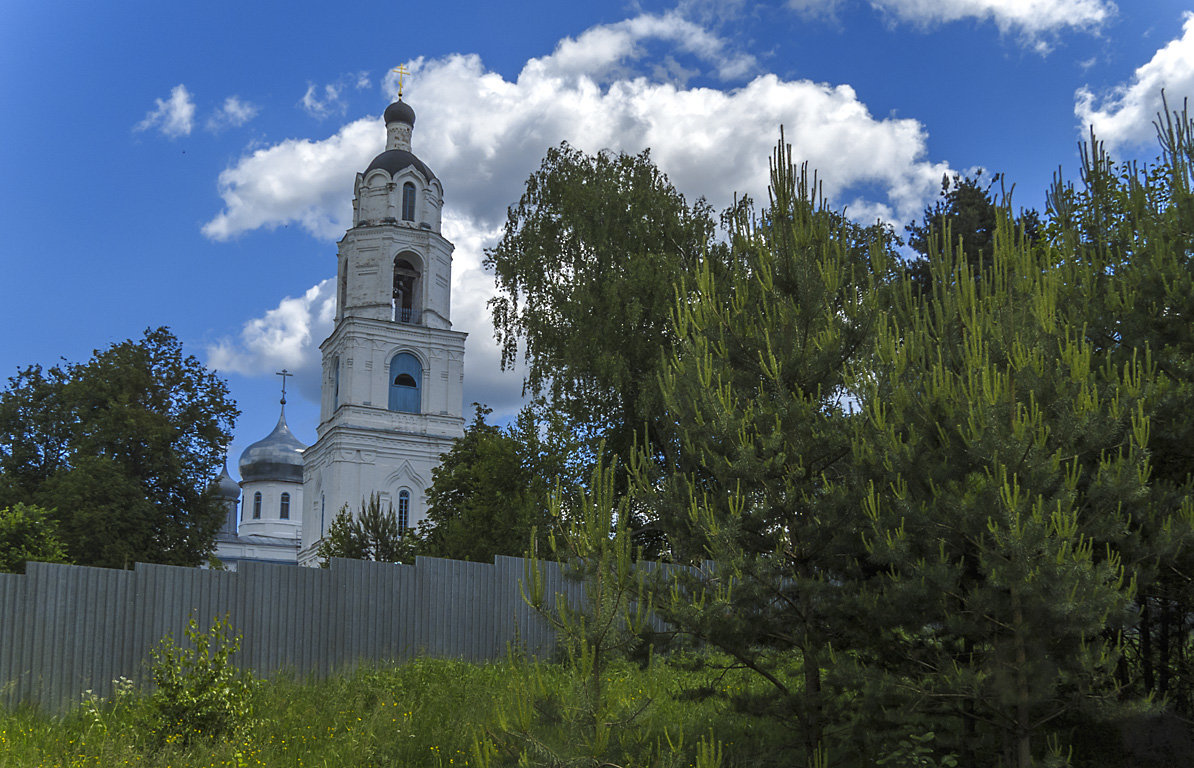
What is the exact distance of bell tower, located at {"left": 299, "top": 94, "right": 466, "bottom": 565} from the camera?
129 ft

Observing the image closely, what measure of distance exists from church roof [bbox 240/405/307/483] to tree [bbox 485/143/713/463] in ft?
141

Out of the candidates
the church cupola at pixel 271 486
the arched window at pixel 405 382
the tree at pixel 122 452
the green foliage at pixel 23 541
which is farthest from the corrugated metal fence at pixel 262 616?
the church cupola at pixel 271 486

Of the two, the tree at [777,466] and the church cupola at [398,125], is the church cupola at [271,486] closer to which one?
the church cupola at [398,125]

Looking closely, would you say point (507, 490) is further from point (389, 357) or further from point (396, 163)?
point (396, 163)

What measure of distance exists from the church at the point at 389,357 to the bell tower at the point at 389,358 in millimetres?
41

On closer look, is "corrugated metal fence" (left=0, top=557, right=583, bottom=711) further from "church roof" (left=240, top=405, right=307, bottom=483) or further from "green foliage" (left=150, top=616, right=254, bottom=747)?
"church roof" (left=240, top=405, right=307, bottom=483)

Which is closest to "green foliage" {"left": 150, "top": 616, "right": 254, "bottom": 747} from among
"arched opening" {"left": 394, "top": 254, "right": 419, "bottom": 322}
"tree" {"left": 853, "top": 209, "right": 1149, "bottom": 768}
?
"tree" {"left": 853, "top": 209, "right": 1149, "bottom": 768}

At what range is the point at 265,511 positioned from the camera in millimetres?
61969

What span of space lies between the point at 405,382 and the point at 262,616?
100 ft

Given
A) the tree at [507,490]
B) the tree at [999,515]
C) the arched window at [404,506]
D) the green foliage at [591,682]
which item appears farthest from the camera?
the arched window at [404,506]

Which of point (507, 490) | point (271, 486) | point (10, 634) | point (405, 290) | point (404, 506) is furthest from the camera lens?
point (271, 486)

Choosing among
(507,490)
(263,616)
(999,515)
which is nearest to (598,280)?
(507,490)

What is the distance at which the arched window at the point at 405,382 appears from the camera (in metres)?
40.7

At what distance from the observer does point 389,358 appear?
40.3 metres
